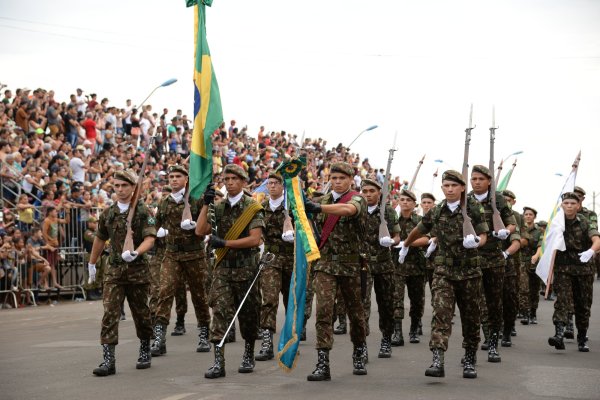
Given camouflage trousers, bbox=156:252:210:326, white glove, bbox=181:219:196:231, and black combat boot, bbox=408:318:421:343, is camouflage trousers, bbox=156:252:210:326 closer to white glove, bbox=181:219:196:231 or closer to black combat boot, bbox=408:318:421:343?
white glove, bbox=181:219:196:231

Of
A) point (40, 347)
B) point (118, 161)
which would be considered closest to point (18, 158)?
point (118, 161)

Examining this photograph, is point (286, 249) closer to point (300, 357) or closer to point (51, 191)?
point (300, 357)

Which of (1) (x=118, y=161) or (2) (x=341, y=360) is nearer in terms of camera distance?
(2) (x=341, y=360)

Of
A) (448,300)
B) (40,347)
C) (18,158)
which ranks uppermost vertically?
(18,158)

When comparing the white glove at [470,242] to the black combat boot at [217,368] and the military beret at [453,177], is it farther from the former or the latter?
the black combat boot at [217,368]

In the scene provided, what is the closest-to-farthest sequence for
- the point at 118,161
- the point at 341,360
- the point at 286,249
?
the point at 341,360 → the point at 286,249 → the point at 118,161

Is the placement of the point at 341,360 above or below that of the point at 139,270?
below

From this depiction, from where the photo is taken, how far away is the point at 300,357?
11.6 m

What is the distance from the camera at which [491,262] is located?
11.4 m

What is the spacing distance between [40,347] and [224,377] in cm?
413

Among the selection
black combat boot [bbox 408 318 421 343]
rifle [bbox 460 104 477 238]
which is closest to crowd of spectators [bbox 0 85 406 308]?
black combat boot [bbox 408 318 421 343]

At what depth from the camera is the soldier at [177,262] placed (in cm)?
1170

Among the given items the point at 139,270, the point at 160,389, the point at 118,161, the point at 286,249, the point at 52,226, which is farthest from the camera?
the point at 118,161

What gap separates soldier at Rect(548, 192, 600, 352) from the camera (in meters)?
12.6
